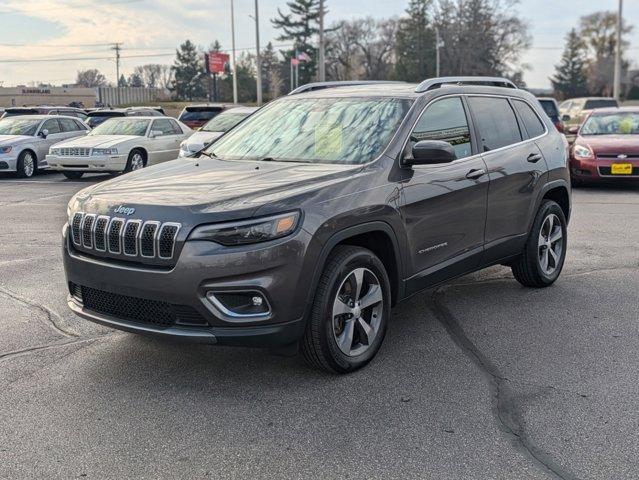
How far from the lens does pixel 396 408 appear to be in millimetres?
3789

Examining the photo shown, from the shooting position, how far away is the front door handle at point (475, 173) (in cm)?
514

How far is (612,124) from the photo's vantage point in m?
14.1

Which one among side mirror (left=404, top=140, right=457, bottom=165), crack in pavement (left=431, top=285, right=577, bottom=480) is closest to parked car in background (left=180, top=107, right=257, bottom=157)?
crack in pavement (left=431, top=285, right=577, bottom=480)

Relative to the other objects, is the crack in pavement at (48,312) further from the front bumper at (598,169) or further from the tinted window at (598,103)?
the tinted window at (598,103)

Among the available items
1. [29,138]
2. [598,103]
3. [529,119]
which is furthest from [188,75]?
[529,119]

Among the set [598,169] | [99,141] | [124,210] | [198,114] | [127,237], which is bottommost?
[598,169]

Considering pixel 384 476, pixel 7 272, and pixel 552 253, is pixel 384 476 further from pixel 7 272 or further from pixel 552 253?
pixel 7 272

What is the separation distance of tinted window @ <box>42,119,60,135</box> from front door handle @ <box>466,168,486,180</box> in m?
15.1

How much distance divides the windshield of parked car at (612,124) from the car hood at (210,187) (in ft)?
36.6

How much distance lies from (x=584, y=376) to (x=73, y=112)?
75.7 ft

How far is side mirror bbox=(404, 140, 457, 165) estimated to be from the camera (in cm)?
440

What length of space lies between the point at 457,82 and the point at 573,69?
101 m

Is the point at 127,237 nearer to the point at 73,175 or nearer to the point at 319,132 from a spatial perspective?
the point at 319,132

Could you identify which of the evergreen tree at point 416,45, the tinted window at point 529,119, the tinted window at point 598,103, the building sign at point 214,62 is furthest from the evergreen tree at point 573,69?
the tinted window at point 529,119
